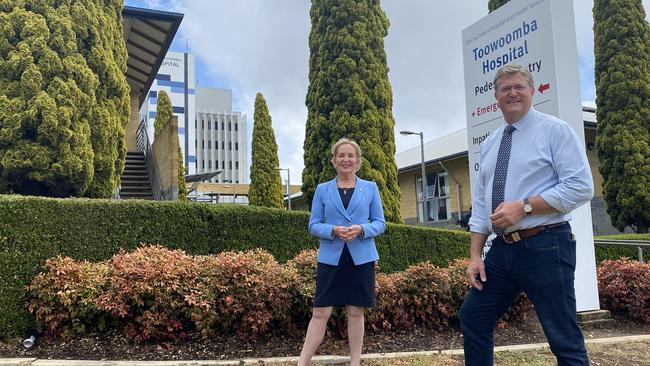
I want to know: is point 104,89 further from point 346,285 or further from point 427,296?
point 346,285

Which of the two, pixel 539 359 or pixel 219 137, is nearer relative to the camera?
pixel 539 359

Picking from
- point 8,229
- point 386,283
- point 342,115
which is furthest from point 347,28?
point 8,229

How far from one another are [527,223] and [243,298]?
2.93 meters

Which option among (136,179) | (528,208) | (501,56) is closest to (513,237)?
(528,208)

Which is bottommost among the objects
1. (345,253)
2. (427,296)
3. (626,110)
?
(427,296)

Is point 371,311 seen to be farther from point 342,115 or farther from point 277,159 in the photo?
point 277,159

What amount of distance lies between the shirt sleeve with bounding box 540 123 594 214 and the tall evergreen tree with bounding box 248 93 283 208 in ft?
78.1

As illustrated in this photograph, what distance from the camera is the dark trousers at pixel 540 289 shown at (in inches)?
98.1

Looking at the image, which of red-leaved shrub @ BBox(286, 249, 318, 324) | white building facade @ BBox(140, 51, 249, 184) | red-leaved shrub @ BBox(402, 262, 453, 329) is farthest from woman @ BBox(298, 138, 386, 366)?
white building facade @ BBox(140, 51, 249, 184)

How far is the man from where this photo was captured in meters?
2.51

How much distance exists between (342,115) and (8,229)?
22.5ft

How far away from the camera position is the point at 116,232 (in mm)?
5668

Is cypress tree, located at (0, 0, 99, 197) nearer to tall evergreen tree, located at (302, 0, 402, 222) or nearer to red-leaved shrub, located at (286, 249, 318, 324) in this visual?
red-leaved shrub, located at (286, 249, 318, 324)

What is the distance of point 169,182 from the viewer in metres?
12.4
